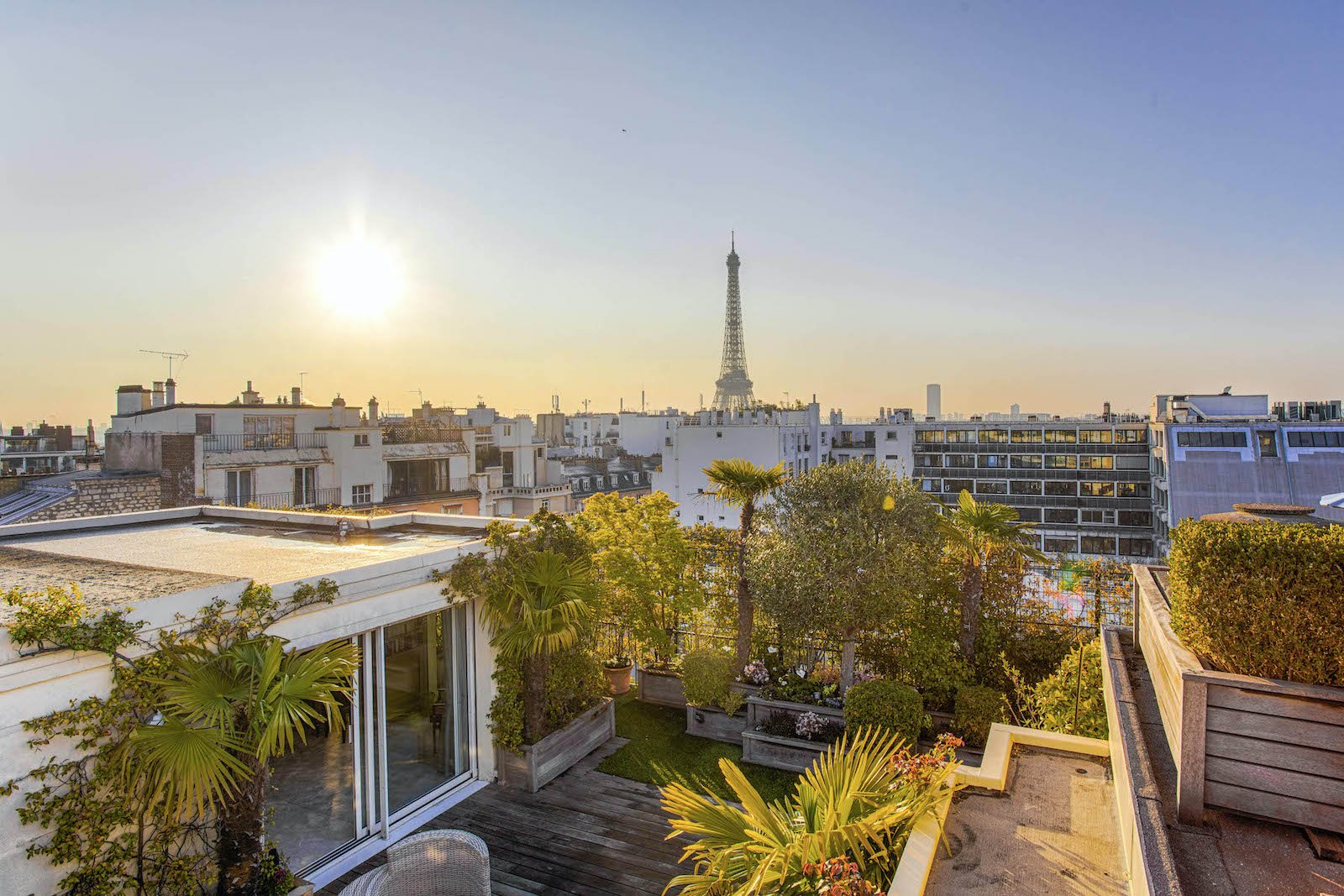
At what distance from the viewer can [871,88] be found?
493 inches

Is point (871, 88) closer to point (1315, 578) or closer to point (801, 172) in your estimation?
point (801, 172)

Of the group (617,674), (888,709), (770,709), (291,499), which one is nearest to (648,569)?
(617,674)

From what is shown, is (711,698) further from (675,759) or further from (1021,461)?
(1021,461)

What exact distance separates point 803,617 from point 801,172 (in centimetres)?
1037

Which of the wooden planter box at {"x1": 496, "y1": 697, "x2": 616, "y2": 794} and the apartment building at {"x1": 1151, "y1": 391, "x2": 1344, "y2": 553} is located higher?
the apartment building at {"x1": 1151, "y1": 391, "x2": 1344, "y2": 553}

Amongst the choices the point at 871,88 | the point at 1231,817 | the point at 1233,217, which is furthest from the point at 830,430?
the point at 1231,817

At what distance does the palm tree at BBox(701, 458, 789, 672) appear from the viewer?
10.9 m

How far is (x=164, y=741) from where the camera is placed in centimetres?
475

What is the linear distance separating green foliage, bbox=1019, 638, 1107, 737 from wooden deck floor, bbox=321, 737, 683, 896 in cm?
458

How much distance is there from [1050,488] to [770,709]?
50.8 meters

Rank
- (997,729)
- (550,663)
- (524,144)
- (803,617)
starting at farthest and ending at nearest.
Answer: (524,144)
(803,617)
(550,663)
(997,729)

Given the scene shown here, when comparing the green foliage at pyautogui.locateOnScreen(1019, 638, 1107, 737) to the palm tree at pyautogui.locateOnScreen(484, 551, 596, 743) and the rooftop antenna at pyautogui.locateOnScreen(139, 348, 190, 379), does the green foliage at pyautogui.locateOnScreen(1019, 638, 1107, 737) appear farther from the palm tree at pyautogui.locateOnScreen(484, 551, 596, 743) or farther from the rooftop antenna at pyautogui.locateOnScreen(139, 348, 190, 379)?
the rooftop antenna at pyautogui.locateOnScreen(139, 348, 190, 379)

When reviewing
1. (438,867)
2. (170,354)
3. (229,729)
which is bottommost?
(438,867)

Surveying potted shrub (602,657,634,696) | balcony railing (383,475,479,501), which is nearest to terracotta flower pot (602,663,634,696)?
potted shrub (602,657,634,696)
